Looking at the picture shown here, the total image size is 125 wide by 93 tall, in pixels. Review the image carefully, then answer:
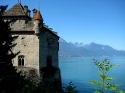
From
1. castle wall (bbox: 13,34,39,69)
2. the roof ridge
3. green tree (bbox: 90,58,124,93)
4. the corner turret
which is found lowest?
green tree (bbox: 90,58,124,93)

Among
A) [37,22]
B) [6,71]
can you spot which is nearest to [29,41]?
[37,22]

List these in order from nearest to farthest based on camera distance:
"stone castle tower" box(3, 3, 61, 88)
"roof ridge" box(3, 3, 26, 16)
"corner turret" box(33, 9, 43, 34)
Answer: "corner turret" box(33, 9, 43, 34), "stone castle tower" box(3, 3, 61, 88), "roof ridge" box(3, 3, 26, 16)

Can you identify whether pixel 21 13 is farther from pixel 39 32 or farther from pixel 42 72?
pixel 42 72

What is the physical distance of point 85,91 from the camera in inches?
3760

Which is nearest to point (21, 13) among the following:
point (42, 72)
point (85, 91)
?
point (42, 72)

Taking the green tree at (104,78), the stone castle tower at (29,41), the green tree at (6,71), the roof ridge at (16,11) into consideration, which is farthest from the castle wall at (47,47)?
the green tree at (104,78)

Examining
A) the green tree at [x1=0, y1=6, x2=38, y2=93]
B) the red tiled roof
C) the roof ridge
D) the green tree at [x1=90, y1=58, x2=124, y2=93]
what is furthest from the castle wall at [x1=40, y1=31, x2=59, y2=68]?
the green tree at [x1=90, y1=58, x2=124, y2=93]

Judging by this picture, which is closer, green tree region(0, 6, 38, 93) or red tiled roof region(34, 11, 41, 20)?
green tree region(0, 6, 38, 93)

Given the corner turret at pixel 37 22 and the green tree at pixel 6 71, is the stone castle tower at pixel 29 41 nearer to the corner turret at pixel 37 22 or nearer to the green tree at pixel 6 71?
the corner turret at pixel 37 22

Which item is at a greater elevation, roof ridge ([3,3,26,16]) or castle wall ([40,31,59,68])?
roof ridge ([3,3,26,16])

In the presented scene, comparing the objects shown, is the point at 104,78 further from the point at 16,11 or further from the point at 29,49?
the point at 16,11

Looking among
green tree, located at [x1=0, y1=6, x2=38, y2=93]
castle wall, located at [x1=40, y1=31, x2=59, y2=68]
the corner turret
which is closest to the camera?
green tree, located at [x1=0, y1=6, x2=38, y2=93]

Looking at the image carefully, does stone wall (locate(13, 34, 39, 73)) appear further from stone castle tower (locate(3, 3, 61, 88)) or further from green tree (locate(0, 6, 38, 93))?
green tree (locate(0, 6, 38, 93))

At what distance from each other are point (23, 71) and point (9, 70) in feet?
77.2
